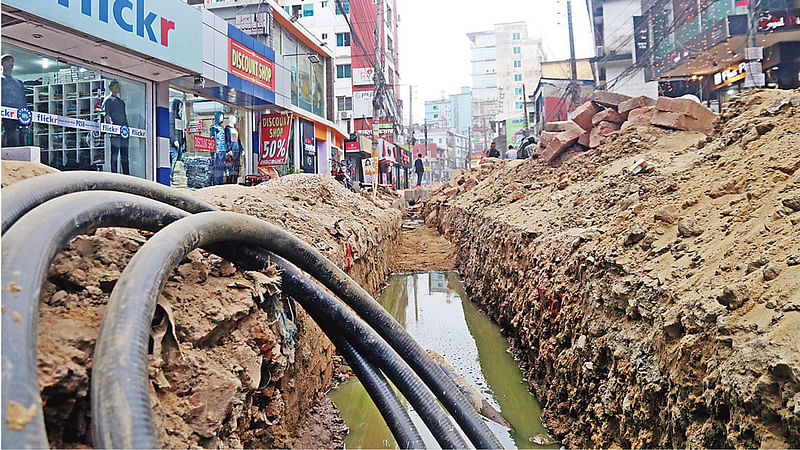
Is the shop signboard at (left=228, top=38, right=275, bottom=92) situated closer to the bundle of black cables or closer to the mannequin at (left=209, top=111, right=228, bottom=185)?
the mannequin at (left=209, top=111, right=228, bottom=185)

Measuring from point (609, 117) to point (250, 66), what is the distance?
9481mm

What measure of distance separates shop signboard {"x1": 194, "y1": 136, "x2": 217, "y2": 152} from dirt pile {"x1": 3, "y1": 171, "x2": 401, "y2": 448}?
1005cm

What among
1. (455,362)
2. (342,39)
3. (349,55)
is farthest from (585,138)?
(342,39)

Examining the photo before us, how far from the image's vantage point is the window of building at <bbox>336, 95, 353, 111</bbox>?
1620 inches

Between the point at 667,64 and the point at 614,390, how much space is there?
81.8 ft

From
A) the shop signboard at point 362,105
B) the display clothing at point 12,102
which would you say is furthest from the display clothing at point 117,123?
the shop signboard at point 362,105

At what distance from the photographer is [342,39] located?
40.9 meters

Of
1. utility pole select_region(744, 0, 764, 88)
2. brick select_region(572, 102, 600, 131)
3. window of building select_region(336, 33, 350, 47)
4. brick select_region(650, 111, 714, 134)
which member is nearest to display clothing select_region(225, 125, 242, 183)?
brick select_region(572, 102, 600, 131)

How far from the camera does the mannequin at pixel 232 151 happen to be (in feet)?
46.6

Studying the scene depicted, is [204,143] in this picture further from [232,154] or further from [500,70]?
[500,70]

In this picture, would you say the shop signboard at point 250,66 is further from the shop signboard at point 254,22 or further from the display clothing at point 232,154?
the shop signboard at point 254,22

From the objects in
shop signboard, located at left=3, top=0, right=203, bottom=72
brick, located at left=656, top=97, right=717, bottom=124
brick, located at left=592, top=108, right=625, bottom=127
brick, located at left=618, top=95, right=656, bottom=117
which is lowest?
brick, located at left=656, top=97, right=717, bottom=124

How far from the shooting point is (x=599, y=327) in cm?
376

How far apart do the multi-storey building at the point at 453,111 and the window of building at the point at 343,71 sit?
42.2m
